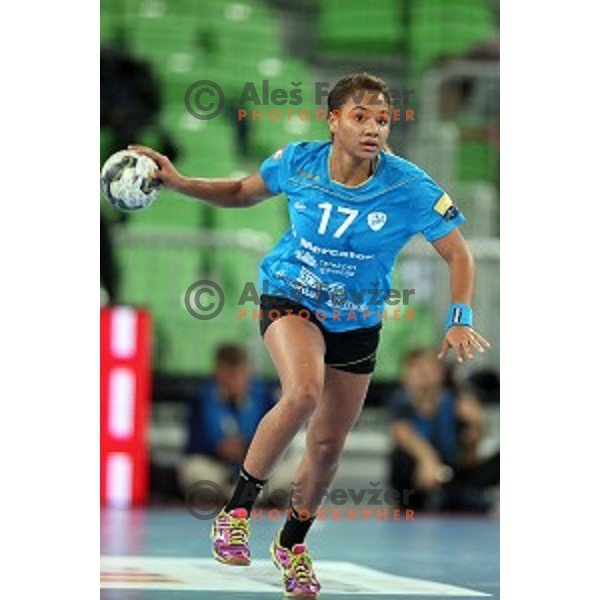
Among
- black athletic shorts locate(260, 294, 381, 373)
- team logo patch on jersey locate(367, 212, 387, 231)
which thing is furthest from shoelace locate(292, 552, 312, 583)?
team logo patch on jersey locate(367, 212, 387, 231)

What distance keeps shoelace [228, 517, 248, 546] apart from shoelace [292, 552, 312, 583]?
263mm

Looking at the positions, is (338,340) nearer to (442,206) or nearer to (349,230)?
(349,230)

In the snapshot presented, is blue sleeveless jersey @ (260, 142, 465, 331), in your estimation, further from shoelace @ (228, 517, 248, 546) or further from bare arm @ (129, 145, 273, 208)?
shoelace @ (228, 517, 248, 546)

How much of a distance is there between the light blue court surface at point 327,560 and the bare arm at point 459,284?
36.7 inches

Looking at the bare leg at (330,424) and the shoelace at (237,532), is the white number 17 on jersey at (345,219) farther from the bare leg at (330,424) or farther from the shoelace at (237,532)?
the shoelace at (237,532)

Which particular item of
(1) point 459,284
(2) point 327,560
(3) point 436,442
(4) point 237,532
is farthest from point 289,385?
(3) point 436,442

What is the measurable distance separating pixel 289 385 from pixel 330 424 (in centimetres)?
39

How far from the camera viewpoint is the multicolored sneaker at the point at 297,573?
5641mm

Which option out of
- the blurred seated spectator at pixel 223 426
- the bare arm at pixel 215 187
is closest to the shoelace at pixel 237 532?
the bare arm at pixel 215 187

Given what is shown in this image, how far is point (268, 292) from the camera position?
5852 millimetres

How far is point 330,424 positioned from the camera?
5777mm

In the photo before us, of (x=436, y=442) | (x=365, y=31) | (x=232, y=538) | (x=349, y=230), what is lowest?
(x=436, y=442)
